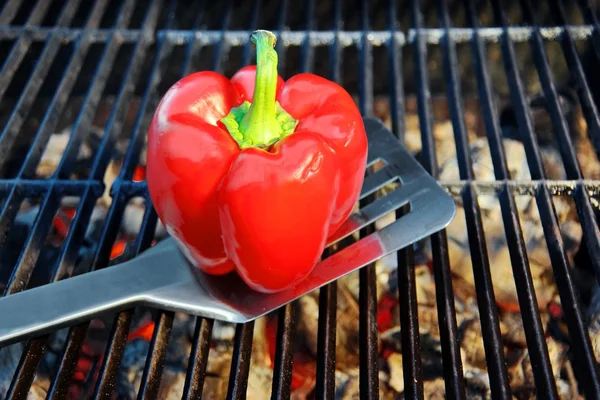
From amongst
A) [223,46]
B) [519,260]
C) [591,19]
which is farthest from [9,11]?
[591,19]

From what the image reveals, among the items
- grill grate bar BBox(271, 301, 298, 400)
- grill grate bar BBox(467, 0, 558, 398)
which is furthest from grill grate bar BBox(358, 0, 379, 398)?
grill grate bar BBox(467, 0, 558, 398)

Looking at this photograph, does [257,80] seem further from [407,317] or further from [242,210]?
[407,317]

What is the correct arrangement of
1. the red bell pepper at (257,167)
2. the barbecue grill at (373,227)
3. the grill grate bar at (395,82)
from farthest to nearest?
the grill grate bar at (395,82), the barbecue grill at (373,227), the red bell pepper at (257,167)

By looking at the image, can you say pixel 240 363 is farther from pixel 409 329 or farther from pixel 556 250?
pixel 556 250

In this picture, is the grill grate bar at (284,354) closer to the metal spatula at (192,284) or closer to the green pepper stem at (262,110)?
the metal spatula at (192,284)

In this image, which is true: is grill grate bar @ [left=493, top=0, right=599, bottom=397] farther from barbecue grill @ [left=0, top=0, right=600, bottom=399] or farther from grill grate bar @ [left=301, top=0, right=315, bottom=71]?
grill grate bar @ [left=301, top=0, right=315, bottom=71]

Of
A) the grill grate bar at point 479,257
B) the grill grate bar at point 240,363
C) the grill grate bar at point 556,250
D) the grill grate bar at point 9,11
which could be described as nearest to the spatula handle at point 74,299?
Result: the grill grate bar at point 240,363

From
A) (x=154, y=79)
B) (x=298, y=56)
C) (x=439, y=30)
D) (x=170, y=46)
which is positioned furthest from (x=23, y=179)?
(x=439, y=30)
